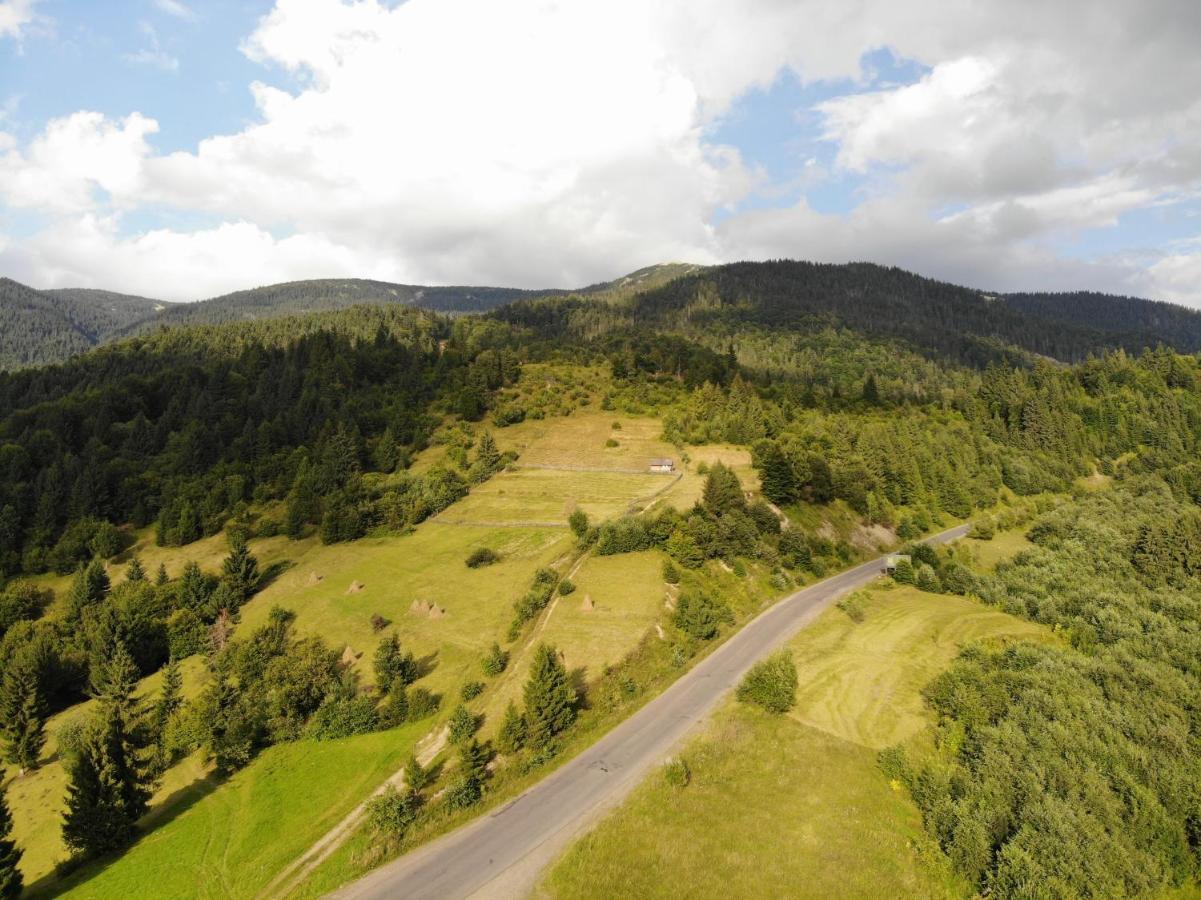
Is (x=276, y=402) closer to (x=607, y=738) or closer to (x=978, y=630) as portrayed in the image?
(x=607, y=738)

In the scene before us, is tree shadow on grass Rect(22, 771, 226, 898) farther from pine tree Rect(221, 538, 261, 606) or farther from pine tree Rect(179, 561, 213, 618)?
pine tree Rect(221, 538, 261, 606)

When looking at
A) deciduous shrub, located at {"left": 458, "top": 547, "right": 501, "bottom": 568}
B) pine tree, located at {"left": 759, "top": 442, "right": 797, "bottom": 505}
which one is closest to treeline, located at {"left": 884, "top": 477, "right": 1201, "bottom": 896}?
pine tree, located at {"left": 759, "top": 442, "right": 797, "bottom": 505}

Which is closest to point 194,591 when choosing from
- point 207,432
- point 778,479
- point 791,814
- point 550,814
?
point 550,814

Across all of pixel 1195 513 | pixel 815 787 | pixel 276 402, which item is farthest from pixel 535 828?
pixel 276 402

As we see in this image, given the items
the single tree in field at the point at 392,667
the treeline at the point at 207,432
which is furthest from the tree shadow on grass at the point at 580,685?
the treeline at the point at 207,432

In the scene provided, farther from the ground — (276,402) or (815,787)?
(276,402)

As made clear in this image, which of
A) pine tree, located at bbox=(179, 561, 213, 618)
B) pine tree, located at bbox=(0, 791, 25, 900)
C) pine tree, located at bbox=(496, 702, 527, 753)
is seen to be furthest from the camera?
pine tree, located at bbox=(179, 561, 213, 618)
